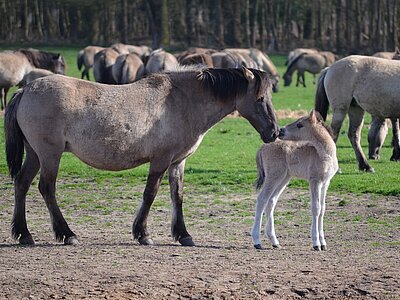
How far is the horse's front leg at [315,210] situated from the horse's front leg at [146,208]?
5.54 feet

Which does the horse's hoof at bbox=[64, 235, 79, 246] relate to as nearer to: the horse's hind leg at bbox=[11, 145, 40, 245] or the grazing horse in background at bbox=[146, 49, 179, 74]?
the horse's hind leg at bbox=[11, 145, 40, 245]

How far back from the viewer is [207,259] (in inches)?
406

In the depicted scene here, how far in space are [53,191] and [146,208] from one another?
3.48 feet

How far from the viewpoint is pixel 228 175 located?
1747 centimetres

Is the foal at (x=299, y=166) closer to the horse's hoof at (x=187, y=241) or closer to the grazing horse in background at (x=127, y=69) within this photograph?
the horse's hoof at (x=187, y=241)

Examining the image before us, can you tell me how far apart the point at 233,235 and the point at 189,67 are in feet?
6.86

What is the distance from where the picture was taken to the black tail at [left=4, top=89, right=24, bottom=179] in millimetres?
11211

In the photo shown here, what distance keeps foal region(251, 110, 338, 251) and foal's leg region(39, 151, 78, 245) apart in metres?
2.05

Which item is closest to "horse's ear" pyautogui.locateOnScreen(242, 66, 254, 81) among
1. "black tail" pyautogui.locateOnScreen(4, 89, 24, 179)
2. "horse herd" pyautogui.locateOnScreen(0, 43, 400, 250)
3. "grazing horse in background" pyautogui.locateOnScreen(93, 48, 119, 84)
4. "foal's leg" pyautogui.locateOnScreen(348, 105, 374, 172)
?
"horse herd" pyautogui.locateOnScreen(0, 43, 400, 250)

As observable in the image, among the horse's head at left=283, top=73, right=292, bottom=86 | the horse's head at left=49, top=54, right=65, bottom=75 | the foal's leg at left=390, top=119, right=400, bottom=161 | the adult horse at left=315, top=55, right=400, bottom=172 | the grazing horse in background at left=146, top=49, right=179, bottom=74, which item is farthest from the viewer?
the horse's head at left=283, top=73, right=292, bottom=86

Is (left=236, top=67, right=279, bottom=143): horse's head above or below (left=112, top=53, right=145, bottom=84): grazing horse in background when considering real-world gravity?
above

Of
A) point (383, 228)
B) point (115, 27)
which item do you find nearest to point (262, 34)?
point (115, 27)

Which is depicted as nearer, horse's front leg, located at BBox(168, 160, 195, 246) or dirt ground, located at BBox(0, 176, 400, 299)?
dirt ground, located at BBox(0, 176, 400, 299)

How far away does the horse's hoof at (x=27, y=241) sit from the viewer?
36.9 ft
